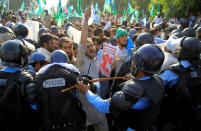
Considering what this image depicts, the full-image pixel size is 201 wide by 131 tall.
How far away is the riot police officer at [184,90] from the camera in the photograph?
2.31 meters

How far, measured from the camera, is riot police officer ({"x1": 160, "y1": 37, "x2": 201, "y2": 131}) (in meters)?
2.31

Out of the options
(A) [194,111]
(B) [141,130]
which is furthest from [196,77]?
(B) [141,130]

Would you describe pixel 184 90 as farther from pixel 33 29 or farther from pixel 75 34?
pixel 33 29

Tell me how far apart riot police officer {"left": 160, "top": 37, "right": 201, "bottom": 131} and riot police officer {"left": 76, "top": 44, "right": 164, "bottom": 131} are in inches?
12.5

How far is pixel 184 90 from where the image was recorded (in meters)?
2.31

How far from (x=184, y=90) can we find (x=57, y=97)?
146 centimetres

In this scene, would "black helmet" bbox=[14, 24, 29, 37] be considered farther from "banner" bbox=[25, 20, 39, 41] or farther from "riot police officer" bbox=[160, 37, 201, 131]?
"riot police officer" bbox=[160, 37, 201, 131]

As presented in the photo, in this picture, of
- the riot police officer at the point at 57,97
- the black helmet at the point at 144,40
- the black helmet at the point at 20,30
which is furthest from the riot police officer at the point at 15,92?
the black helmet at the point at 20,30

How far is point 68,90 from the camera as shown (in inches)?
93.3

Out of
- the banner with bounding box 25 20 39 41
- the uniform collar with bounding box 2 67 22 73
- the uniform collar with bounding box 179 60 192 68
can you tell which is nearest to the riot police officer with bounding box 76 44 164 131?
the uniform collar with bounding box 179 60 192 68

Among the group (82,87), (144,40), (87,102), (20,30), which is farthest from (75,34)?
(82,87)

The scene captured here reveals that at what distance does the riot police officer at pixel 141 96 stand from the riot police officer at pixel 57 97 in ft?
1.71

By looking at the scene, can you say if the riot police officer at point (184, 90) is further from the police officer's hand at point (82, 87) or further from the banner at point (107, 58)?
the banner at point (107, 58)

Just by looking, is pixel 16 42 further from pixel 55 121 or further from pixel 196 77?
pixel 196 77
